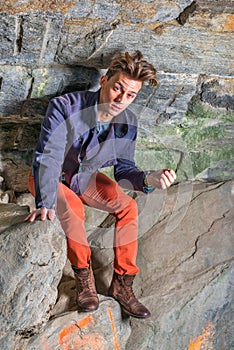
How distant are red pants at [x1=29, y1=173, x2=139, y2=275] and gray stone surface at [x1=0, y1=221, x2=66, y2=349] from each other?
0.23 metres

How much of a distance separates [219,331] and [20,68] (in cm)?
232

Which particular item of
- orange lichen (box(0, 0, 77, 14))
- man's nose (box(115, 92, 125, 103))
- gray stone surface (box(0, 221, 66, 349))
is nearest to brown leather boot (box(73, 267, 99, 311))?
gray stone surface (box(0, 221, 66, 349))

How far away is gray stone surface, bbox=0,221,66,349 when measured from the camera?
2412mm

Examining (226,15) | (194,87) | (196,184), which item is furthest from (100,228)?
(226,15)

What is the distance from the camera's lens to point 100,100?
2.84 metres

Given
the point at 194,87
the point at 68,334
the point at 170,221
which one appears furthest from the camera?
the point at 170,221

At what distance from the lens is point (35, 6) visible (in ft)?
7.61

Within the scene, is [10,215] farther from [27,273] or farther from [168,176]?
[168,176]

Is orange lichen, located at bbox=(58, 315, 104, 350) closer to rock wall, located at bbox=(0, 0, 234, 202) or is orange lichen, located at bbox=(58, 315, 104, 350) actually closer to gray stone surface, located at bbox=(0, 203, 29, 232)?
gray stone surface, located at bbox=(0, 203, 29, 232)

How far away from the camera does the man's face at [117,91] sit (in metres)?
2.70

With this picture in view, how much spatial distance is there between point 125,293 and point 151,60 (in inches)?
60.9

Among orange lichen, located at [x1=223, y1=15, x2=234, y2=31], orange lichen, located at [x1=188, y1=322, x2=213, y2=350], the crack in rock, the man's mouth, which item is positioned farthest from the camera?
orange lichen, located at [x1=188, y1=322, x2=213, y2=350]

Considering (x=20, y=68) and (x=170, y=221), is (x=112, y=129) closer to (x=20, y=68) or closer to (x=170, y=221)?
(x=20, y=68)

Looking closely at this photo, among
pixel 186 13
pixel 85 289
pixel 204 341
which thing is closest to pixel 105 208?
pixel 85 289
